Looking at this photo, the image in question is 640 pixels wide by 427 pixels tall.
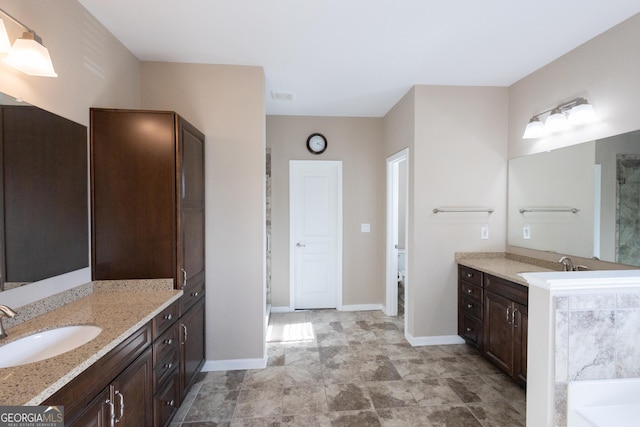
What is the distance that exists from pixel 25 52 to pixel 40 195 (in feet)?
2.24

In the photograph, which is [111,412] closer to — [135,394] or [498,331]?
[135,394]

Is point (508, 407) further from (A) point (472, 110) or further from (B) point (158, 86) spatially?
(B) point (158, 86)

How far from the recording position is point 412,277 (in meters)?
2.95

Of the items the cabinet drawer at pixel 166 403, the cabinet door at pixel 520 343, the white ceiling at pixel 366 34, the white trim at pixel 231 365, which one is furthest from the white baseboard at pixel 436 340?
the white ceiling at pixel 366 34

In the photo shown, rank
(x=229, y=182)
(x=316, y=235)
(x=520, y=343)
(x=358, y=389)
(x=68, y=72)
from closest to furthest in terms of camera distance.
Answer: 1. (x=68, y=72)
2. (x=520, y=343)
3. (x=358, y=389)
4. (x=229, y=182)
5. (x=316, y=235)

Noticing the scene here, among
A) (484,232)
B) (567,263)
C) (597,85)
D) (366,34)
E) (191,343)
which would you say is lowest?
(191,343)

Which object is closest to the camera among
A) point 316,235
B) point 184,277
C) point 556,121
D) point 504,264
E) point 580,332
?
point 580,332

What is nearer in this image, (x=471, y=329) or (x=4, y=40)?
(x=4, y=40)

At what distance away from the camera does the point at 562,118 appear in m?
2.30

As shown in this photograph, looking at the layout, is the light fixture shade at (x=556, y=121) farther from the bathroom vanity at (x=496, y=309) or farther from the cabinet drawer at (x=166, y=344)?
the cabinet drawer at (x=166, y=344)

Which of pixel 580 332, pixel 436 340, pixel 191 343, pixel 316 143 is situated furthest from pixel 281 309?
pixel 580 332

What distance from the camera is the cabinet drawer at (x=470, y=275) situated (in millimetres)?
2629

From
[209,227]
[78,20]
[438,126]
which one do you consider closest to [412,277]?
[438,126]

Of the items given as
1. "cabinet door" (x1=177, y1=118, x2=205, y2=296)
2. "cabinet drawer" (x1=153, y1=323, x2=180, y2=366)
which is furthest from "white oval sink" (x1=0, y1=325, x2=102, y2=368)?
"cabinet door" (x1=177, y1=118, x2=205, y2=296)
